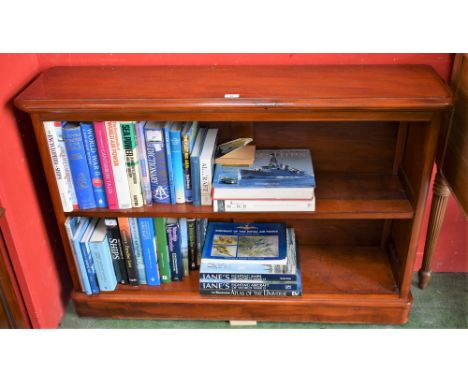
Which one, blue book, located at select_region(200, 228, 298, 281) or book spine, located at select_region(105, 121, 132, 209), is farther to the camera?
blue book, located at select_region(200, 228, 298, 281)

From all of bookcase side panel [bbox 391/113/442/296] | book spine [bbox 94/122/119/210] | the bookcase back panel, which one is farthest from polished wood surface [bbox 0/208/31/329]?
bookcase side panel [bbox 391/113/442/296]

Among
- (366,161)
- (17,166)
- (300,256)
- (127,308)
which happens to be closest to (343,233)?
(300,256)

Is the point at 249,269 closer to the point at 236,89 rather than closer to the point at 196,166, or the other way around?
the point at 196,166

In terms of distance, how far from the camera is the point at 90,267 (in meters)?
1.72

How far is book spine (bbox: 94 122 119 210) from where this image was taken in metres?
1.49

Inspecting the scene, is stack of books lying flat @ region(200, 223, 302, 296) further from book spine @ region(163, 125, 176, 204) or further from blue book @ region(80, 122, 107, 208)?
blue book @ region(80, 122, 107, 208)

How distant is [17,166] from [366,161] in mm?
1081

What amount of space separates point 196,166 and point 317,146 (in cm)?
42

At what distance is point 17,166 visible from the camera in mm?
1519

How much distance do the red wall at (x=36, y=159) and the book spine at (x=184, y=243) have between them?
432 mm

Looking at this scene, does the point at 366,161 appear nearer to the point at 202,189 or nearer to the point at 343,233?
the point at 343,233

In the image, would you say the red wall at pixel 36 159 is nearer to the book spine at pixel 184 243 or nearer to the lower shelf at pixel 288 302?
the lower shelf at pixel 288 302

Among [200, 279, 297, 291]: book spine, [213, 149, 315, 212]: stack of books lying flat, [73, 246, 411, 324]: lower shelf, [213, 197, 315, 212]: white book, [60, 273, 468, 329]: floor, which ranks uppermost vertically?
[213, 149, 315, 212]: stack of books lying flat

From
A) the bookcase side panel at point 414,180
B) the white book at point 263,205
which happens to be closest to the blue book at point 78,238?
the white book at point 263,205
